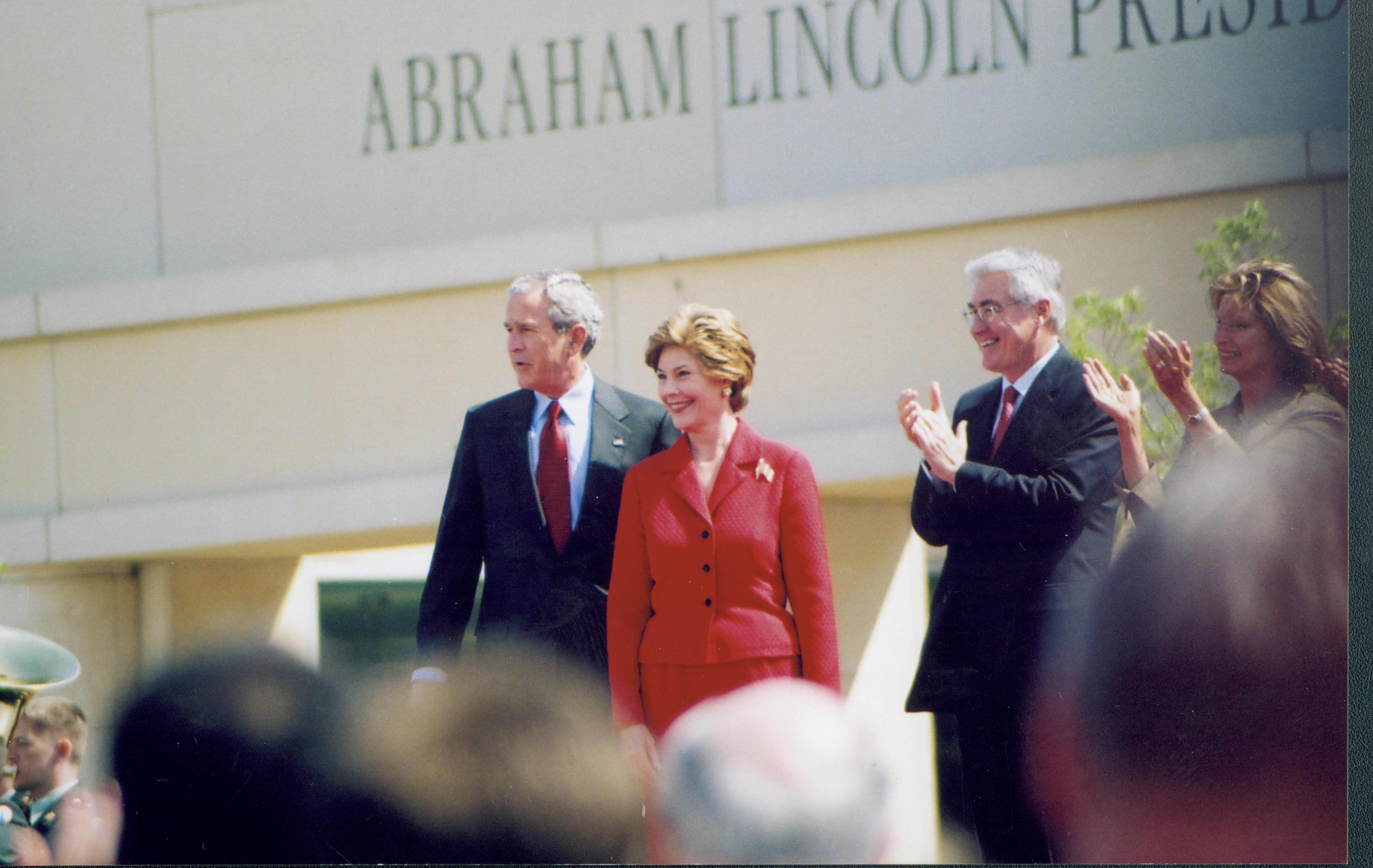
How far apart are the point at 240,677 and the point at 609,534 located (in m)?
1.74

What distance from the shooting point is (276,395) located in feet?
16.7

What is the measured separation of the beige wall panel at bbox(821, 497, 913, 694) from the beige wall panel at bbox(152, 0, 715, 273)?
3.49ft

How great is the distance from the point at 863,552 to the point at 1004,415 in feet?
3.59

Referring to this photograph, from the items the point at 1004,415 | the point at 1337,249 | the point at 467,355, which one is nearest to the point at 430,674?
the point at 467,355

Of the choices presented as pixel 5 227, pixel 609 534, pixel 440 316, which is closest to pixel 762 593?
pixel 609 534

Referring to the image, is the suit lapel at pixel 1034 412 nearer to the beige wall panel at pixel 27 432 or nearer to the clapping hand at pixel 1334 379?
the clapping hand at pixel 1334 379

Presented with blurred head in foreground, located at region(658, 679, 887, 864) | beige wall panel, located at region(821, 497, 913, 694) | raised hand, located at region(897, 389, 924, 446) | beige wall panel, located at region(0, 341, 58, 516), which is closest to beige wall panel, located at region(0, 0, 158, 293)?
beige wall panel, located at region(0, 341, 58, 516)

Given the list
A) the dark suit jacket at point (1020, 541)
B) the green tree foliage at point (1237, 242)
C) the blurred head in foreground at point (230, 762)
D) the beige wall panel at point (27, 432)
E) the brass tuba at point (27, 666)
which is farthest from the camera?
the beige wall panel at point (27, 432)

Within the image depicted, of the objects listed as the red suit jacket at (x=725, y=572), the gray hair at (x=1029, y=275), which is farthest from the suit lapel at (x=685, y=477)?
the gray hair at (x=1029, y=275)

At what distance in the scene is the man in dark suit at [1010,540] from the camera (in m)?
3.55

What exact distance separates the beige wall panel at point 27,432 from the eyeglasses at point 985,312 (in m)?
3.19

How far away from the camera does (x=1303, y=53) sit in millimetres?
4051

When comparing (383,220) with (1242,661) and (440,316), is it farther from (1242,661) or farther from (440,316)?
(1242,661)

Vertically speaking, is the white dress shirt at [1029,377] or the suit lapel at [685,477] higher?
the white dress shirt at [1029,377]
